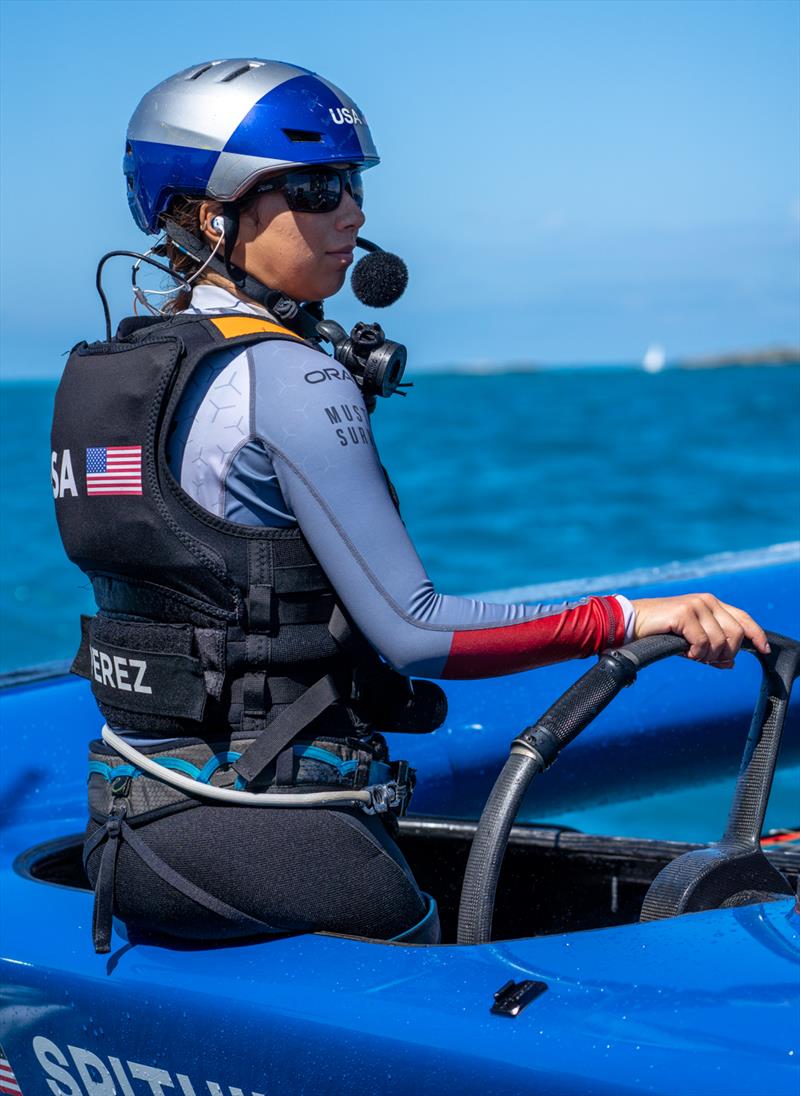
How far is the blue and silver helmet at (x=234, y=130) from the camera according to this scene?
1812mm

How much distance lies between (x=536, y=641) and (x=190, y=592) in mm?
386

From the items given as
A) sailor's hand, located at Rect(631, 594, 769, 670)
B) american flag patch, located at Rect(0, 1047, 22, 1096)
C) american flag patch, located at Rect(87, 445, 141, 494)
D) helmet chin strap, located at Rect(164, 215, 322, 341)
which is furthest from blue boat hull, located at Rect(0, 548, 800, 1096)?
helmet chin strap, located at Rect(164, 215, 322, 341)

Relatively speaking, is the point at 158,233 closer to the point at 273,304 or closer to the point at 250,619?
the point at 273,304

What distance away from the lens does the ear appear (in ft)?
6.07

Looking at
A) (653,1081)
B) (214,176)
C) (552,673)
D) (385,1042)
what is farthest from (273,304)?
(552,673)

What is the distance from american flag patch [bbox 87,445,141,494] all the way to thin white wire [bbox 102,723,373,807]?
30cm

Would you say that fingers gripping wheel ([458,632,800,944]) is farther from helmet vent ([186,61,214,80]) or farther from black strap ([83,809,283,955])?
helmet vent ([186,61,214,80])

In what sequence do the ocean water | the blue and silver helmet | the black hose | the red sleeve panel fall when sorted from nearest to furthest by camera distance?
the black hose
the red sleeve panel
the blue and silver helmet
the ocean water

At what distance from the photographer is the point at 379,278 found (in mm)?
2014

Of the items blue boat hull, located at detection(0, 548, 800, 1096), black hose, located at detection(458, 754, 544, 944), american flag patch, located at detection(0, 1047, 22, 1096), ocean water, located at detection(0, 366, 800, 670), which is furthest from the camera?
ocean water, located at detection(0, 366, 800, 670)

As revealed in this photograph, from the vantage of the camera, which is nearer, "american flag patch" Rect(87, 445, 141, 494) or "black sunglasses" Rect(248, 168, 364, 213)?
"american flag patch" Rect(87, 445, 141, 494)

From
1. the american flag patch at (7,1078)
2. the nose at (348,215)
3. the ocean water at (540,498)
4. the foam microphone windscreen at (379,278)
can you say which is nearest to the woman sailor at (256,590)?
the nose at (348,215)

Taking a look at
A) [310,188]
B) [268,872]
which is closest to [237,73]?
[310,188]

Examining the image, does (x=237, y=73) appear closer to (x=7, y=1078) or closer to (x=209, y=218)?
(x=209, y=218)
